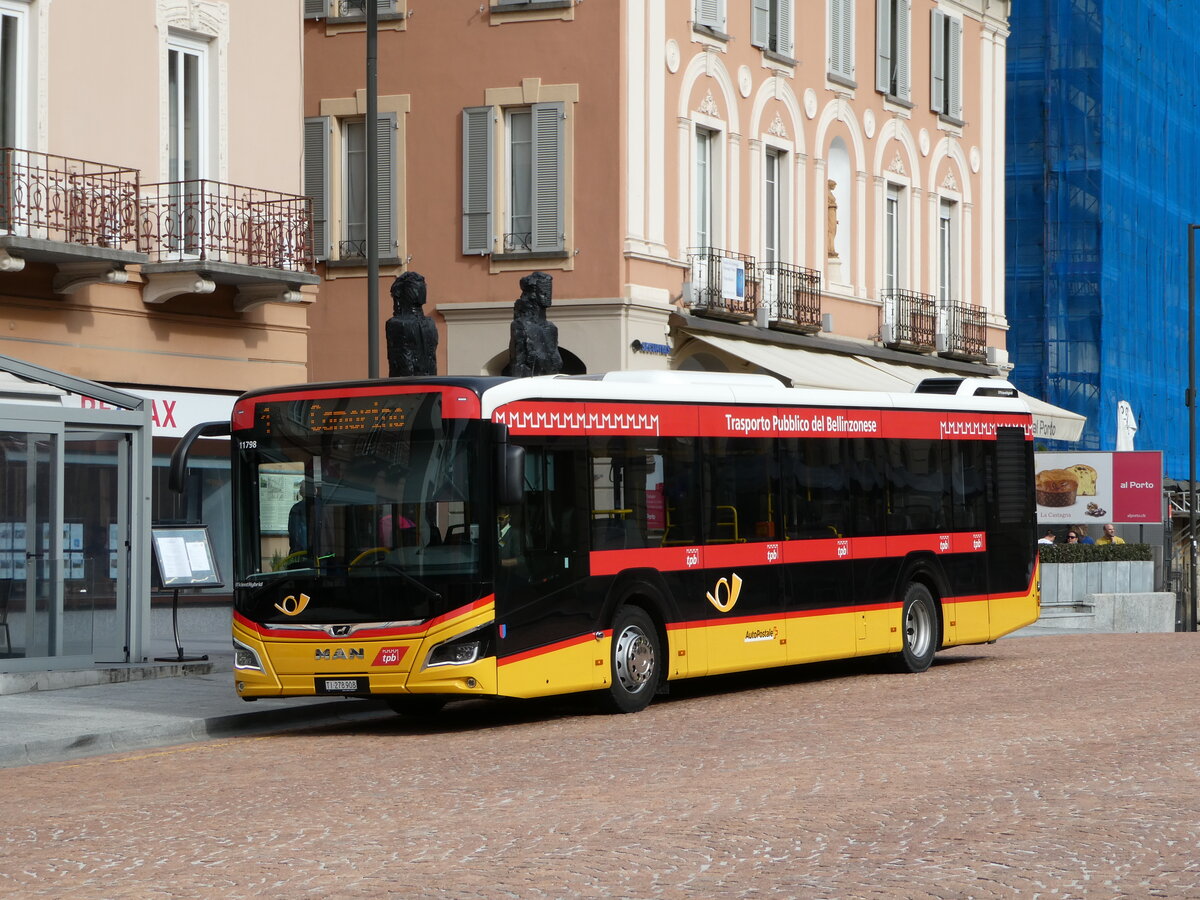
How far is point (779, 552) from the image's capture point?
1956 cm

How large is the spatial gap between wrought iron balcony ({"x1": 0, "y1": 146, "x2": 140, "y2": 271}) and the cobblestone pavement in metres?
8.05

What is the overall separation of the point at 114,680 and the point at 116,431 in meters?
2.27

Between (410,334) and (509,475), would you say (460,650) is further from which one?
(410,334)

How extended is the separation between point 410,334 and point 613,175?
31.5 feet

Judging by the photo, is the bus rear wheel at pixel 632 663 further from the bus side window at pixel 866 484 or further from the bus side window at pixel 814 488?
the bus side window at pixel 866 484

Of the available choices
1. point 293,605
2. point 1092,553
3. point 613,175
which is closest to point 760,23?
point 613,175

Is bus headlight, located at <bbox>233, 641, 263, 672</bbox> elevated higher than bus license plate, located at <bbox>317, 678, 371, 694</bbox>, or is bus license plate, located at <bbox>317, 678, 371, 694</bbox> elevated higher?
bus headlight, located at <bbox>233, 641, 263, 672</bbox>

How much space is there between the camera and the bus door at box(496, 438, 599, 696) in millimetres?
16375

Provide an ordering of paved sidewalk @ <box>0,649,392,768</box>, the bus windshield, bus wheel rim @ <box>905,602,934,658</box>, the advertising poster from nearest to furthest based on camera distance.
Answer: paved sidewalk @ <box>0,649,392,768</box> < the bus windshield < bus wheel rim @ <box>905,602,934,658</box> < the advertising poster

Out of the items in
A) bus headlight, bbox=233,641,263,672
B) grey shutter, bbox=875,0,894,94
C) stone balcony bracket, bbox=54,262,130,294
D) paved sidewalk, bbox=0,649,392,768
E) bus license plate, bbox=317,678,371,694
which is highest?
grey shutter, bbox=875,0,894,94

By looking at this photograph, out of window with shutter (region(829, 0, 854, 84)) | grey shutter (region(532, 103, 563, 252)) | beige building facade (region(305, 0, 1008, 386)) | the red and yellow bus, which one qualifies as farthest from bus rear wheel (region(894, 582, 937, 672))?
window with shutter (region(829, 0, 854, 84))

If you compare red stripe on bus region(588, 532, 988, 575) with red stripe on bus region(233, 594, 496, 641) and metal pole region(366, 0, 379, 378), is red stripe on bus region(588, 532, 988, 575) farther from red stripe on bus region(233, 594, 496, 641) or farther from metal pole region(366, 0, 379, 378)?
metal pole region(366, 0, 379, 378)

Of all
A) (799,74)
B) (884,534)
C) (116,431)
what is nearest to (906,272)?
(799,74)

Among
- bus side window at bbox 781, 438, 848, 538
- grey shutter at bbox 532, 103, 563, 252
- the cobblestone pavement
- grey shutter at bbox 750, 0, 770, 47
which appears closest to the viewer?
the cobblestone pavement
